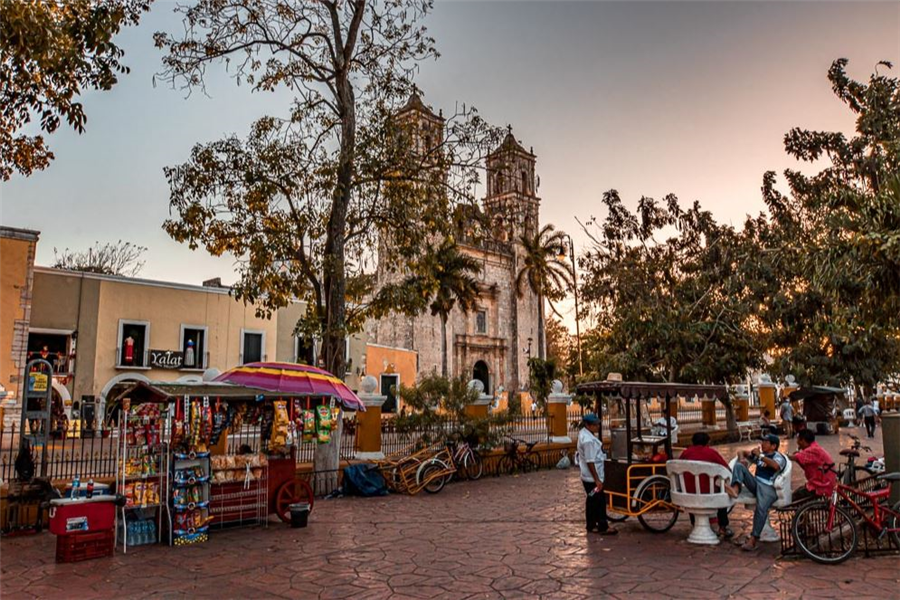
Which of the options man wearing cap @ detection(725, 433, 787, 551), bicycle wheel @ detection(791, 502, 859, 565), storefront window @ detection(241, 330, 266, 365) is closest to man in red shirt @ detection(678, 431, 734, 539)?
man wearing cap @ detection(725, 433, 787, 551)

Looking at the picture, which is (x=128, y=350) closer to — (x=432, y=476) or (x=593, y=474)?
(x=432, y=476)

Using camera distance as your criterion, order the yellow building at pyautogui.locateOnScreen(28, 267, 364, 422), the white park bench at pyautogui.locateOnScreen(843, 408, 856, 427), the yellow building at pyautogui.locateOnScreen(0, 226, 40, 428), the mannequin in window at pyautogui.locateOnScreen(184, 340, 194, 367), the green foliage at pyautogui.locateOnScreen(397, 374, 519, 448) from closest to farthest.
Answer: the green foliage at pyautogui.locateOnScreen(397, 374, 519, 448) < the yellow building at pyautogui.locateOnScreen(0, 226, 40, 428) < the yellow building at pyautogui.locateOnScreen(28, 267, 364, 422) < the mannequin in window at pyautogui.locateOnScreen(184, 340, 194, 367) < the white park bench at pyautogui.locateOnScreen(843, 408, 856, 427)

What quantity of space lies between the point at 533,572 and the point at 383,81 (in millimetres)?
9245

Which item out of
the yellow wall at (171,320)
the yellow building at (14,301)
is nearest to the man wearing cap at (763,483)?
the yellow building at (14,301)

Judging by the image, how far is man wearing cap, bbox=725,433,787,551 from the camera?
713 centimetres

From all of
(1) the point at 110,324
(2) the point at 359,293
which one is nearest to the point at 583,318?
(2) the point at 359,293

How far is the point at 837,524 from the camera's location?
21.6 feet

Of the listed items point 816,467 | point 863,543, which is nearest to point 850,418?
point 863,543

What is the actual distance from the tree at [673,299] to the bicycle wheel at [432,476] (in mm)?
7599

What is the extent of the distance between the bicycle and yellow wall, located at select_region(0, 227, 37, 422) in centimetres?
1363

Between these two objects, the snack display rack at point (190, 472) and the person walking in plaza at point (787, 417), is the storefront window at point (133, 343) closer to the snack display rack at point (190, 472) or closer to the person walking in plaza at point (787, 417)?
the snack display rack at point (190, 472)

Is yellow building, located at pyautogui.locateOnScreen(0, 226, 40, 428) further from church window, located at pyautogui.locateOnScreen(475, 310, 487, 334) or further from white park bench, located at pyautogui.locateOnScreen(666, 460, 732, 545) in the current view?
church window, located at pyautogui.locateOnScreen(475, 310, 487, 334)

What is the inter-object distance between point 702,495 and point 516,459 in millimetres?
7405

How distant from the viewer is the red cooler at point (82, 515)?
6832 millimetres
